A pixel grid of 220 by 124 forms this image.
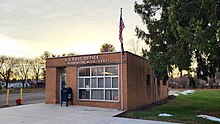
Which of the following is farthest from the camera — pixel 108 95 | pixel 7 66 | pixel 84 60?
pixel 7 66

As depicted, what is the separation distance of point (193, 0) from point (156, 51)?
11.7 ft

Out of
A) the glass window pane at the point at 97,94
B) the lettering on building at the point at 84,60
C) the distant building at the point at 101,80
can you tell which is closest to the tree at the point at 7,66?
the distant building at the point at 101,80

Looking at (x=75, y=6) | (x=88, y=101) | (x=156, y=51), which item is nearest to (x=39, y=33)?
(x=75, y=6)

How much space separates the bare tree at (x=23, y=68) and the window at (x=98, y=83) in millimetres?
48308

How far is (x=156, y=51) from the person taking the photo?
44.8ft

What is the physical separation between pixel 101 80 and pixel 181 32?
7920 millimetres

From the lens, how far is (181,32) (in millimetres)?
10445

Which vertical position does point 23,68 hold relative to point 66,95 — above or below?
above

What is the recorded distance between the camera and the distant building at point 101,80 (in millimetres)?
16062

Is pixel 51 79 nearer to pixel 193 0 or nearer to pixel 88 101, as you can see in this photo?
pixel 88 101

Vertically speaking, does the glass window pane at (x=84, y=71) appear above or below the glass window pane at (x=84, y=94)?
above

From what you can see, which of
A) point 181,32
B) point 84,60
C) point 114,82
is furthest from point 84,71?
point 181,32

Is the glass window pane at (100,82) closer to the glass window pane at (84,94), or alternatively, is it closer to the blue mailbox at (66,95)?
the glass window pane at (84,94)

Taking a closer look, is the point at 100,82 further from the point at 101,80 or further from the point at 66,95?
the point at 66,95
